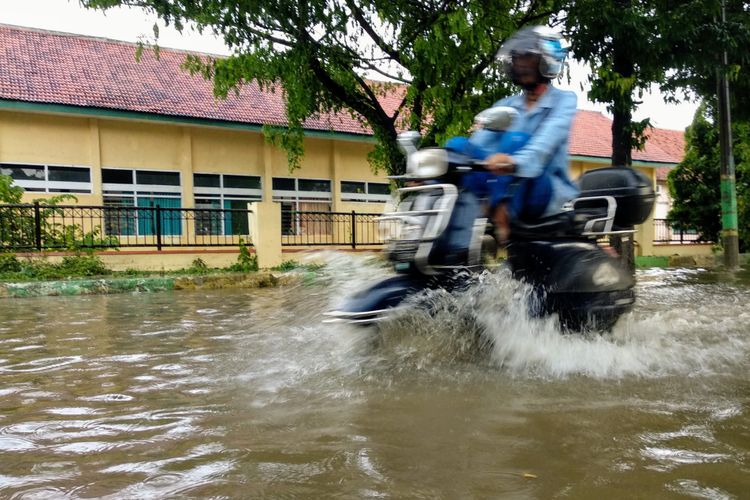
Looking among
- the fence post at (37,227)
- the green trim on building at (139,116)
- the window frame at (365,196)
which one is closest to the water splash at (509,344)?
the fence post at (37,227)

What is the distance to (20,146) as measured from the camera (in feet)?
51.5

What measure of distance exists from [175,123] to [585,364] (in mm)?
15658

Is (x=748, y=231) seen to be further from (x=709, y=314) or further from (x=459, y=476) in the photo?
(x=459, y=476)

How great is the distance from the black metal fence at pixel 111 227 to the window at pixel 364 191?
4.86 meters

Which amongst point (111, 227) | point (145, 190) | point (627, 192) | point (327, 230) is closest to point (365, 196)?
point (327, 230)

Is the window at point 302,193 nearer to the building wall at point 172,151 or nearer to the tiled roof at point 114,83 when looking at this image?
the building wall at point 172,151

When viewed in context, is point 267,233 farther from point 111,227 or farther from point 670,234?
point 670,234

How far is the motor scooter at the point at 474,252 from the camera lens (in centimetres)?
326

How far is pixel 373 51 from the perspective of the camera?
12.7m

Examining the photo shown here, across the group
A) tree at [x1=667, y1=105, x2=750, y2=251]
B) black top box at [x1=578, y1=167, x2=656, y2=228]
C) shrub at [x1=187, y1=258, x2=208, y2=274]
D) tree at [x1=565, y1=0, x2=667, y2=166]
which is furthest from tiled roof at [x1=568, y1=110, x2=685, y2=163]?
black top box at [x1=578, y1=167, x2=656, y2=228]

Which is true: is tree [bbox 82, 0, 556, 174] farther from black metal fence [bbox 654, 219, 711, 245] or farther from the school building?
black metal fence [bbox 654, 219, 711, 245]

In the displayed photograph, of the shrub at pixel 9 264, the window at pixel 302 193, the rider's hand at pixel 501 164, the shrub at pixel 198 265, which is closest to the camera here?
the rider's hand at pixel 501 164

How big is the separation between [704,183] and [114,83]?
18.1 metres

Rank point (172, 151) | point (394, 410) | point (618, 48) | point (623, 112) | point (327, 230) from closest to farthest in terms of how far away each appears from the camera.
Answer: point (394, 410) → point (618, 48) → point (623, 112) → point (327, 230) → point (172, 151)
